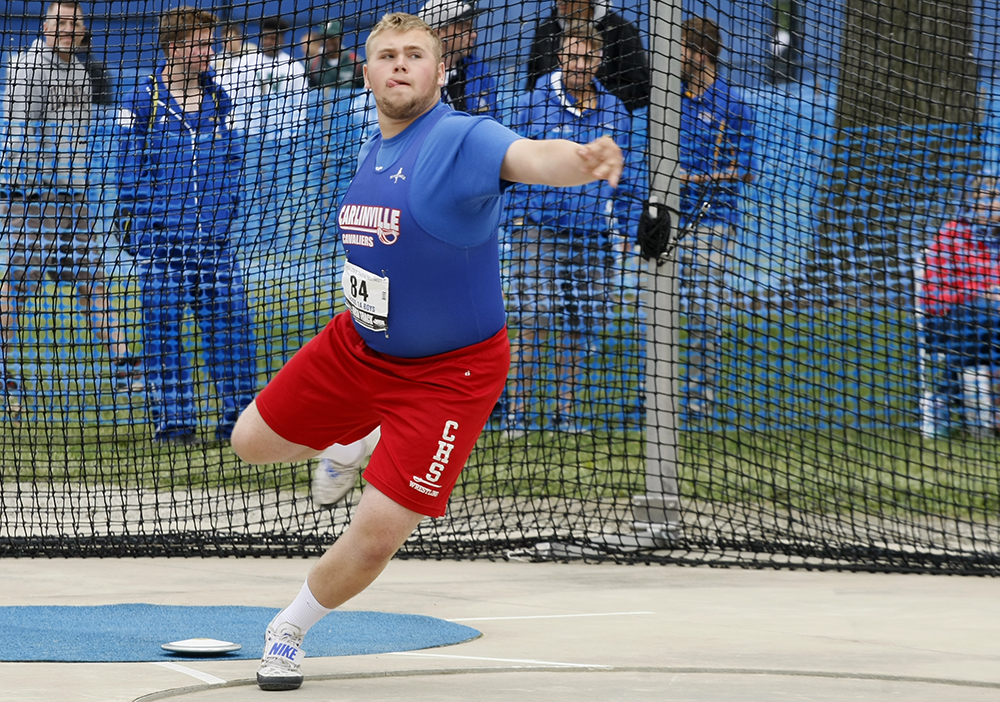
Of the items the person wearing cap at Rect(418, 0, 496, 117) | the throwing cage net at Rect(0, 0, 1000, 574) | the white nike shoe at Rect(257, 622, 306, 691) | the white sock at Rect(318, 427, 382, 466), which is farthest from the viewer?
the person wearing cap at Rect(418, 0, 496, 117)

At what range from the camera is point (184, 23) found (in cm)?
630

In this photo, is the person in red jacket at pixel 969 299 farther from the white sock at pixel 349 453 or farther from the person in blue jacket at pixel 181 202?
the person in blue jacket at pixel 181 202

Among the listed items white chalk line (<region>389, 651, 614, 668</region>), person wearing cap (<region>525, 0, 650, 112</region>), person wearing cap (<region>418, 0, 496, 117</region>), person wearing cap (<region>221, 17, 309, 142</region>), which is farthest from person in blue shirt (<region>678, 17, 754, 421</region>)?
white chalk line (<region>389, 651, 614, 668</region>)

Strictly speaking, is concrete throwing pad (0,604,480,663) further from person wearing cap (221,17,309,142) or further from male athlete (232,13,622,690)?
person wearing cap (221,17,309,142)

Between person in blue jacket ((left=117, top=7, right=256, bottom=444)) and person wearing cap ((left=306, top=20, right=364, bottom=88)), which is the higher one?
person wearing cap ((left=306, top=20, right=364, bottom=88))

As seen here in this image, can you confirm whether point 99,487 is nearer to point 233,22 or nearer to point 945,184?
point 233,22

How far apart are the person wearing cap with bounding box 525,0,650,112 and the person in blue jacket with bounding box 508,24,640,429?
0.17 ft

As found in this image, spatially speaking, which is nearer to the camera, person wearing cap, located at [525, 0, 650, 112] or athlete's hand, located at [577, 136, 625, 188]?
athlete's hand, located at [577, 136, 625, 188]

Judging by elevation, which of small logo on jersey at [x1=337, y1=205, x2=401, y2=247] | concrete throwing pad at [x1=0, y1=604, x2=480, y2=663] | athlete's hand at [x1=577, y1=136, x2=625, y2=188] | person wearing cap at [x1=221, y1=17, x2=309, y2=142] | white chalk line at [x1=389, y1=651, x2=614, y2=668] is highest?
person wearing cap at [x1=221, y1=17, x2=309, y2=142]

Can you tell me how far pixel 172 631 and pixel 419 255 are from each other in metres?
1.55

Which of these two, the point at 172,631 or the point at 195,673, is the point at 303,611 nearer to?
the point at 195,673

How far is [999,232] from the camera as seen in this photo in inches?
311

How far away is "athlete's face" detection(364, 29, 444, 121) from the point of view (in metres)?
3.45

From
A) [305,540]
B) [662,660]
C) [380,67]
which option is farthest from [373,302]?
[305,540]
